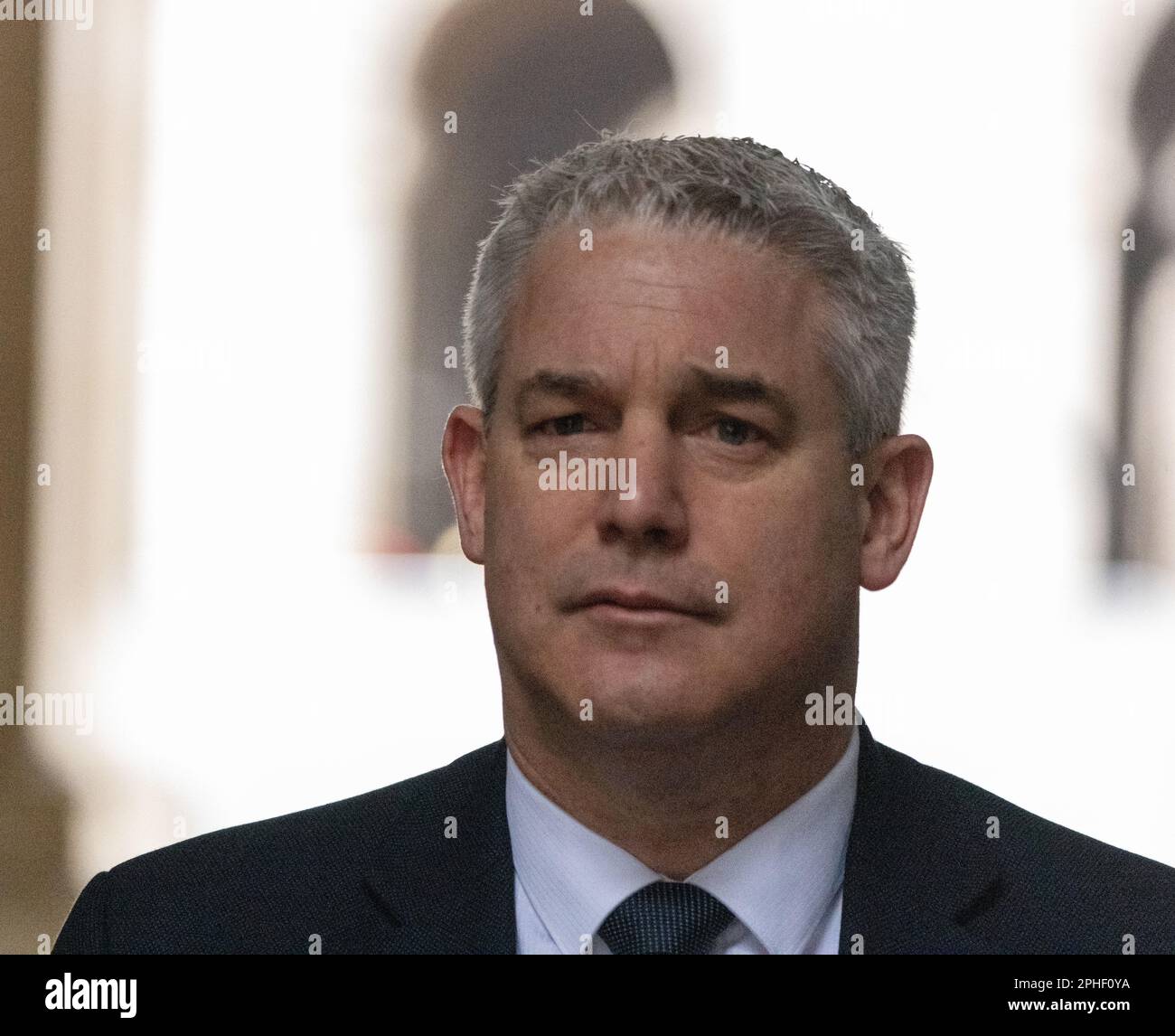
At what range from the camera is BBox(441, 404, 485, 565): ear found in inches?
122

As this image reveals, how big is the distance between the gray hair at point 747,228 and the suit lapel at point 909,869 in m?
0.60

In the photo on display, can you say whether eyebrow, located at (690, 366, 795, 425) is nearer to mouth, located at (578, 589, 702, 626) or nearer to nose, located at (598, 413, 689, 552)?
nose, located at (598, 413, 689, 552)

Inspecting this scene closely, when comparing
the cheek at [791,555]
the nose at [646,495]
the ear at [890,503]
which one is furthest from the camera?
the ear at [890,503]

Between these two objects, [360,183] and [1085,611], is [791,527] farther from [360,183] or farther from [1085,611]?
[360,183]

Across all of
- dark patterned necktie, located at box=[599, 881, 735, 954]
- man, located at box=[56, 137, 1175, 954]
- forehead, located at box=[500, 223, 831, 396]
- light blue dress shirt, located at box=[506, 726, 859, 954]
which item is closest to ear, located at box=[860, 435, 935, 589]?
man, located at box=[56, 137, 1175, 954]

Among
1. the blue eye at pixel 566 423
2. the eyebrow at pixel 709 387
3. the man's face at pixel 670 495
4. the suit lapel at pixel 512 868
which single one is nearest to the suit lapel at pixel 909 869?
the suit lapel at pixel 512 868

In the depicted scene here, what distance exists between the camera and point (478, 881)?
289 cm

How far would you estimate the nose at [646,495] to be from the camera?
2.71m

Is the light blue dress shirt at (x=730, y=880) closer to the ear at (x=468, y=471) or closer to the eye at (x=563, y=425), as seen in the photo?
the ear at (x=468, y=471)

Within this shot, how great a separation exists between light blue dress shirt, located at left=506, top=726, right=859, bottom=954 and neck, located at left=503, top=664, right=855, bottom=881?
3 cm

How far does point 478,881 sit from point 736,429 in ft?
2.81

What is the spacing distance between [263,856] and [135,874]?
226 millimetres

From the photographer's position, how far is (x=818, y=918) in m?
2.87
